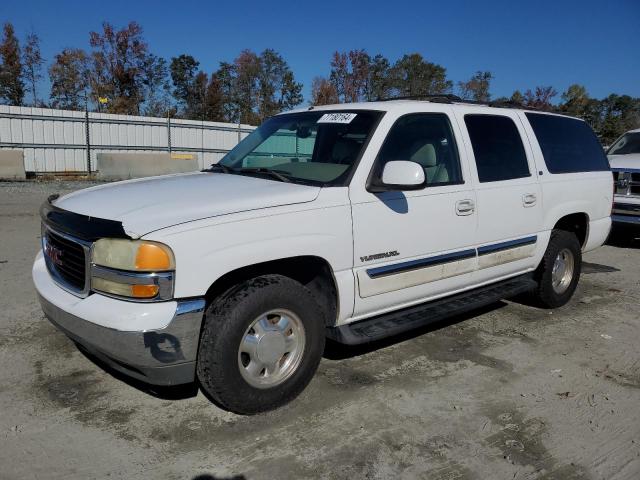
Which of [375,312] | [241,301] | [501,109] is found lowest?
[375,312]

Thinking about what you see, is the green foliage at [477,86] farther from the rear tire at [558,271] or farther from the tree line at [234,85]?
the rear tire at [558,271]

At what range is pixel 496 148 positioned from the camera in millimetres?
4477

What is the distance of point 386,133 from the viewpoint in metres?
3.67

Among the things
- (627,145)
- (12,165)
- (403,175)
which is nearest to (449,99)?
(403,175)

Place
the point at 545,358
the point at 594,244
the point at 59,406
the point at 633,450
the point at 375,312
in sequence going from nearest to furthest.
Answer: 1. the point at 633,450
2. the point at 59,406
3. the point at 375,312
4. the point at 545,358
5. the point at 594,244

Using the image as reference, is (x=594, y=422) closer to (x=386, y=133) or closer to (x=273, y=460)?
(x=273, y=460)

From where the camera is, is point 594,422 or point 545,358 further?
point 545,358

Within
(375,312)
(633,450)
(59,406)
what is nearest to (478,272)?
(375,312)

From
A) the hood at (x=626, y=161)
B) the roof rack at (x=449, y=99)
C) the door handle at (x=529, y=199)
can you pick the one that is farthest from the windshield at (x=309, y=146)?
the hood at (x=626, y=161)

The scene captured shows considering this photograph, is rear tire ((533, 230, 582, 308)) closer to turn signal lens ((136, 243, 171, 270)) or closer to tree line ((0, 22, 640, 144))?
turn signal lens ((136, 243, 171, 270))

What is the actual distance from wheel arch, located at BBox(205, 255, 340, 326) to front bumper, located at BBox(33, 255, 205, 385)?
27 centimetres

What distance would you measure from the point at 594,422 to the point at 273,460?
6.44 feet

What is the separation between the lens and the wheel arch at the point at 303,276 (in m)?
3.04

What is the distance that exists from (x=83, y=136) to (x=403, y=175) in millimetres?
19180
